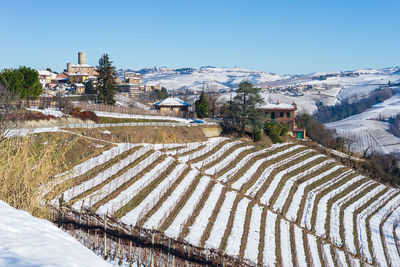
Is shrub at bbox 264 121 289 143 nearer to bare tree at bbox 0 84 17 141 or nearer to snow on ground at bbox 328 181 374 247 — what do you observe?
snow on ground at bbox 328 181 374 247

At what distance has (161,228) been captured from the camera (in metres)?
16.4

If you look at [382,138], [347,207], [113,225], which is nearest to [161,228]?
[113,225]

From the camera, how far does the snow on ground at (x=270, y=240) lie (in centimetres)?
1708

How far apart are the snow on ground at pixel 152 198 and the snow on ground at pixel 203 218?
2.54 m

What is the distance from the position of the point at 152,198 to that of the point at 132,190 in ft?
4.24

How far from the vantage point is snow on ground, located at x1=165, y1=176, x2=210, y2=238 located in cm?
1656

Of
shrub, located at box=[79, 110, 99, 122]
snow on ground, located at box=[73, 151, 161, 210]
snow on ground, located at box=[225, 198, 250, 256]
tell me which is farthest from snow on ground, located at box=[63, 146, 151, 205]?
shrub, located at box=[79, 110, 99, 122]

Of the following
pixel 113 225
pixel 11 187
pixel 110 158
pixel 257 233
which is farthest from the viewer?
pixel 110 158

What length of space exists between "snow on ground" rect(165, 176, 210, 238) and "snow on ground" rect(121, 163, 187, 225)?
5.09ft

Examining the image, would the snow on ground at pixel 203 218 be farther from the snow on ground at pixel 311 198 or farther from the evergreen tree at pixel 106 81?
the evergreen tree at pixel 106 81

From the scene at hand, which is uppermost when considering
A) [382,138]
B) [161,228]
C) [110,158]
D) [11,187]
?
[11,187]

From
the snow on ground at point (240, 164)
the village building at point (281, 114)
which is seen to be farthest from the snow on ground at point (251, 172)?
the village building at point (281, 114)

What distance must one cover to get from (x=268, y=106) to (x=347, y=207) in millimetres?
27125

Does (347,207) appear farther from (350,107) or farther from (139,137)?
(350,107)
